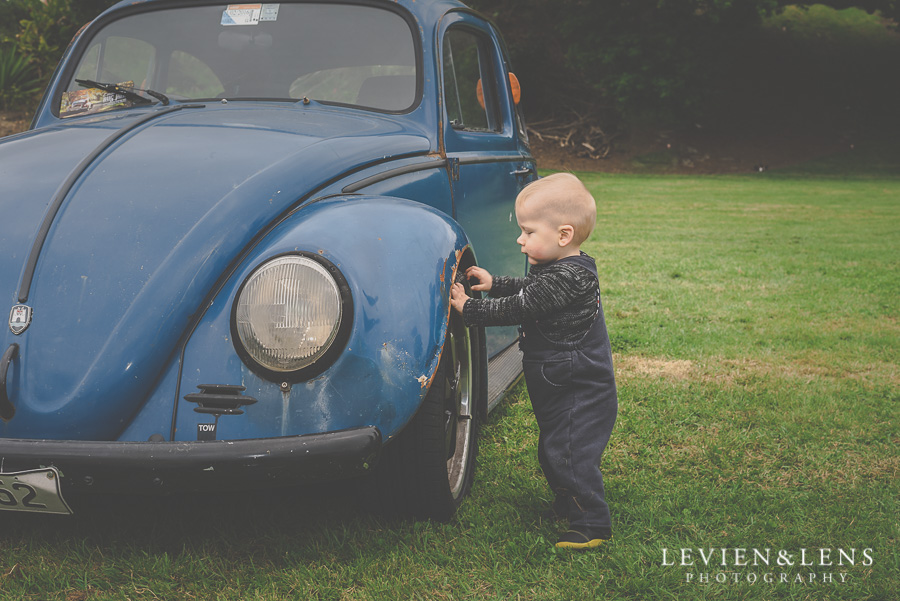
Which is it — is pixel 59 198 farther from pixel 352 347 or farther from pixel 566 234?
pixel 566 234

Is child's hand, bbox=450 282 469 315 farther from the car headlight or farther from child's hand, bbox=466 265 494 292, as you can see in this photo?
the car headlight

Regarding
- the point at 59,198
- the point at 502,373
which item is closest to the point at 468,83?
the point at 502,373

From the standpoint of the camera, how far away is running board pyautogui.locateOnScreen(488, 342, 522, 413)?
2.97 m

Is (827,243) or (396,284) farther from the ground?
(396,284)

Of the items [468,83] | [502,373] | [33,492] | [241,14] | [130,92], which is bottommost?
[502,373]

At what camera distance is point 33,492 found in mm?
1744

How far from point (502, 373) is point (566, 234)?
1.16 metres

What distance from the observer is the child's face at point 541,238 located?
226 centimetres

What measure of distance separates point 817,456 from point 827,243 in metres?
7.06

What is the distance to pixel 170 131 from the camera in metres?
2.44

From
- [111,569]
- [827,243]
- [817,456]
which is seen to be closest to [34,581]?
[111,569]

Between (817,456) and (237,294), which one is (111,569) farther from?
(817,456)

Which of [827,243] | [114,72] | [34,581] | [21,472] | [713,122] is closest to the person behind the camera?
[21,472]

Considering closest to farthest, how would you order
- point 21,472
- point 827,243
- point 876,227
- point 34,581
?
point 21,472 → point 34,581 → point 827,243 → point 876,227
